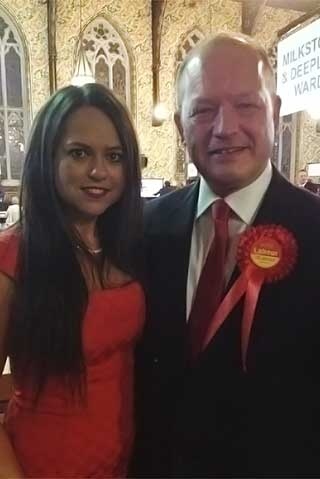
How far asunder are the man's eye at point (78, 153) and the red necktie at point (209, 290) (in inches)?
13.2

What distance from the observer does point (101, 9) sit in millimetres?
7191

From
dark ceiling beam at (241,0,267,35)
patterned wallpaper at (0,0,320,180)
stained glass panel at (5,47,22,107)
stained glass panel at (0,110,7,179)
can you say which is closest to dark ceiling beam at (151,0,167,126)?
patterned wallpaper at (0,0,320,180)

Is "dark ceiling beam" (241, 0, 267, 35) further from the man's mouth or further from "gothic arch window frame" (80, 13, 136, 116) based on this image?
the man's mouth

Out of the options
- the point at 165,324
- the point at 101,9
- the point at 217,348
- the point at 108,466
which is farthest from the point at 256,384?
the point at 101,9

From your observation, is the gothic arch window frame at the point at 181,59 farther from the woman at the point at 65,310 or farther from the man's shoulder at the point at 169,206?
the woman at the point at 65,310

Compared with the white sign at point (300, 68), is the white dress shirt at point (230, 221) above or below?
below

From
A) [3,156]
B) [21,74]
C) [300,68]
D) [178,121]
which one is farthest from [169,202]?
[21,74]

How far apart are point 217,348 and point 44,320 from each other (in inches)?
14.5

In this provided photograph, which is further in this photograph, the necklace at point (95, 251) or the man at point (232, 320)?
the necklace at point (95, 251)

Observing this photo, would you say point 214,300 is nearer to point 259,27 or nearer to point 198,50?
point 198,50

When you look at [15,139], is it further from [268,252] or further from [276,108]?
[268,252]

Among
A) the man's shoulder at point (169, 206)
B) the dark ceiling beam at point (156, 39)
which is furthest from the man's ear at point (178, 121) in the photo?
the dark ceiling beam at point (156, 39)

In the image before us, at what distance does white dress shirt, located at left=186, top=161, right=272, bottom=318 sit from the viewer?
998 mm

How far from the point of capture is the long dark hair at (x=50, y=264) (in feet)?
3.14
